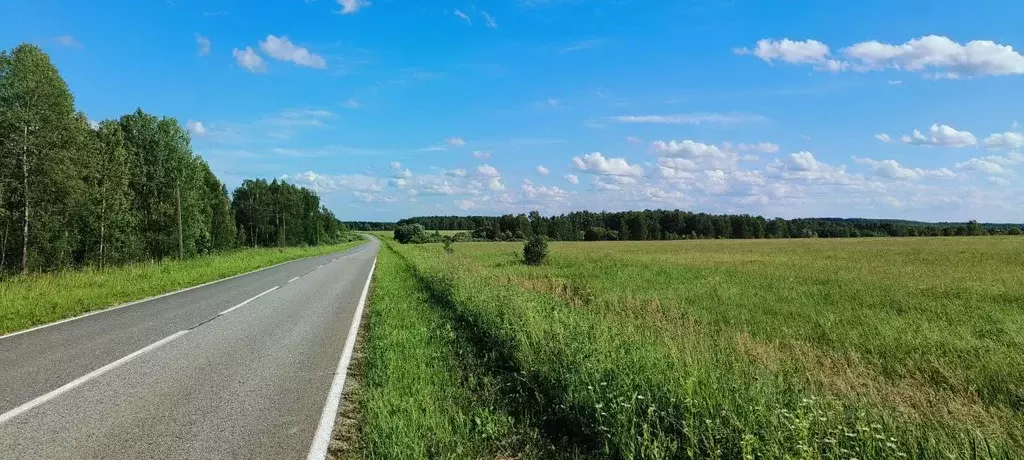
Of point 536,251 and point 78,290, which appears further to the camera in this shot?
point 536,251

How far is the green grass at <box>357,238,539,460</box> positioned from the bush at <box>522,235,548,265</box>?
26.2 metres

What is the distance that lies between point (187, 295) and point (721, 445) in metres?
15.9

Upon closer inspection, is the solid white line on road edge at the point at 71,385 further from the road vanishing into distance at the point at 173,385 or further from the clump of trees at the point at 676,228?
the clump of trees at the point at 676,228

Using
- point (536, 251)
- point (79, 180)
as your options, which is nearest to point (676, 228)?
point (536, 251)

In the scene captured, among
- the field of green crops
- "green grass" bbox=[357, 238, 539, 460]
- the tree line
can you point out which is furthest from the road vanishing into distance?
the tree line

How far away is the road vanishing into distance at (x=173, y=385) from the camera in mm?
4516

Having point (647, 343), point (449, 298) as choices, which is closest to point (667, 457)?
point (647, 343)

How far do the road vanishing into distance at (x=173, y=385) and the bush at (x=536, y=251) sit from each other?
24.3 m

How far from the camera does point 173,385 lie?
6219mm

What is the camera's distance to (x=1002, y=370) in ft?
24.1

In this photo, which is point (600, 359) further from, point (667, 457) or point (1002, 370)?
point (1002, 370)

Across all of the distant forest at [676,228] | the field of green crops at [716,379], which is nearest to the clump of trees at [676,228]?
the distant forest at [676,228]

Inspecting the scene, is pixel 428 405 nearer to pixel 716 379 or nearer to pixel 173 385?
pixel 716 379

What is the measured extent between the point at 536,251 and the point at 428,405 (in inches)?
1195
